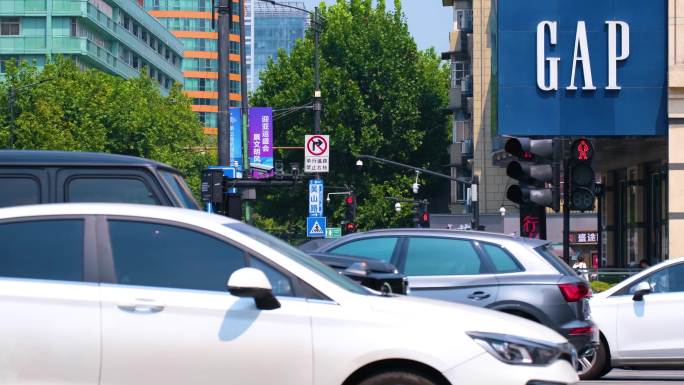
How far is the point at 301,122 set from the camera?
76875 mm

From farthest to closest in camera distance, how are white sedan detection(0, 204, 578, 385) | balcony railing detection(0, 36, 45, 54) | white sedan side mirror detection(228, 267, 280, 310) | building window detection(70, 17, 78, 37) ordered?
balcony railing detection(0, 36, 45, 54) → building window detection(70, 17, 78, 37) → white sedan detection(0, 204, 578, 385) → white sedan side mirror detection(228, 267, 280, 310)

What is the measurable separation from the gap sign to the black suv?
87.4ft

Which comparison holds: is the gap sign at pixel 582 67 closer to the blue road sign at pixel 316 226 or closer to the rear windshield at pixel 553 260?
the blue road sign at pixel 316 226

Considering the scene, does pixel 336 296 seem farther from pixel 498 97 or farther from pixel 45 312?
pixel 498 97

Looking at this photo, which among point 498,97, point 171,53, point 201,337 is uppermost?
point 171,53

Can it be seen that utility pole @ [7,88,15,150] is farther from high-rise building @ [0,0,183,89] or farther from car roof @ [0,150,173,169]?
car roof @ [0,150,173,169]

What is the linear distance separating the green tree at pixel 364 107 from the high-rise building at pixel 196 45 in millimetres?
78942

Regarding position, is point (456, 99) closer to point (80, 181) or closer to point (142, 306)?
point (80, 181)

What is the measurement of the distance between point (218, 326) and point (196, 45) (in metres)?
157

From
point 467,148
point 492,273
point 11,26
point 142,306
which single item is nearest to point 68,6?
point 11,26

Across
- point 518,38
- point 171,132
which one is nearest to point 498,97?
point 518,38

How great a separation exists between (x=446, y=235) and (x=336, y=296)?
5.42 metres

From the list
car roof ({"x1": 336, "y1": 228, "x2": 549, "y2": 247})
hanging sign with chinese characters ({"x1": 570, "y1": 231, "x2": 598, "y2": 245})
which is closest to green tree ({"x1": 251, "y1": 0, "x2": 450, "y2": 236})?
hanging sign with chinese characters ({"x1": 570, "y1": 231, "x2": 598, "y2": 245})

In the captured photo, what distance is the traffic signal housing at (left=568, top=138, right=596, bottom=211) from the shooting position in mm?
16672
